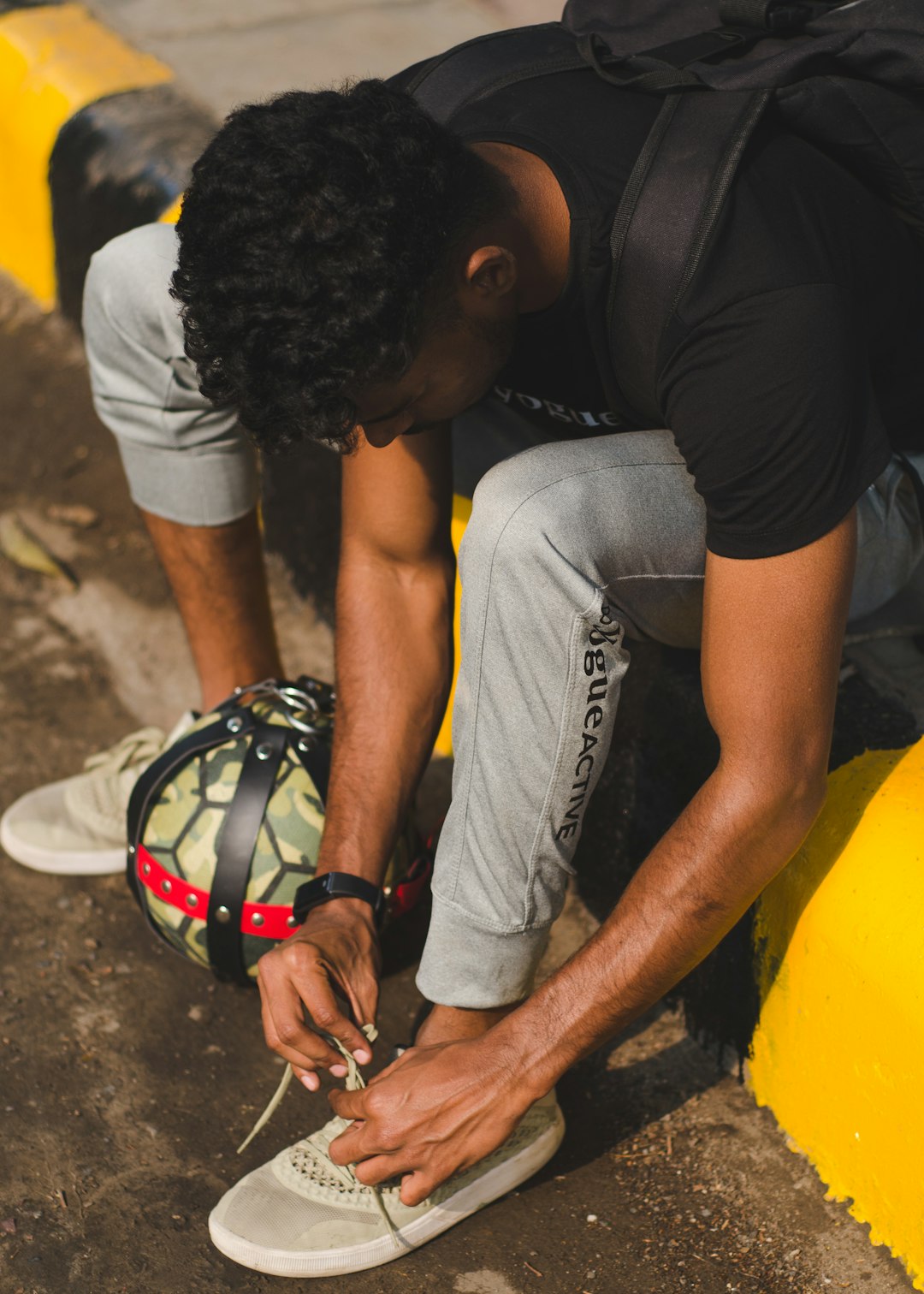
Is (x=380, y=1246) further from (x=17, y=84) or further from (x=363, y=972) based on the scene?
(x=17, y=84)

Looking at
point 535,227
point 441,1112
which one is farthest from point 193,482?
point 441,1112

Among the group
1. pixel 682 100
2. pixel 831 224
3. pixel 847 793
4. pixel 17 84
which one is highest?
pixel 682 100

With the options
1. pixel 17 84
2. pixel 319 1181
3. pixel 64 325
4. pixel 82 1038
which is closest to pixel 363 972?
pixel 319 1181

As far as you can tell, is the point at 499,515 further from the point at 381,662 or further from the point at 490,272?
the point at 381,662

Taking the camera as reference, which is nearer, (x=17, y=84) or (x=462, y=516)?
(x=462, y=516)

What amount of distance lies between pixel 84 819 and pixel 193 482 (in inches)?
29.3

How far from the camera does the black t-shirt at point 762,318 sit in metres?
1.72

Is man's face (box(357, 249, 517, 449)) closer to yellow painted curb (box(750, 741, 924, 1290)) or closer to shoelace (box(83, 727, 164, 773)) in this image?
yellow painted curb (box(750, 741, 924, 1290))

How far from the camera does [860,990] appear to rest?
6.49 ft

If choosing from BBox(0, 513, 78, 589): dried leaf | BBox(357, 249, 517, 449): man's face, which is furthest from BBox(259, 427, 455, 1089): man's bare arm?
BBox(0, 513, 78, 589): dried leaf

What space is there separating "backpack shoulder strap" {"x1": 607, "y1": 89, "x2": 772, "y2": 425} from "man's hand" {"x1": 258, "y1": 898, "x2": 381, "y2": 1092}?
38.7 inches

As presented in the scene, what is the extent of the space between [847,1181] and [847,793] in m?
0.62

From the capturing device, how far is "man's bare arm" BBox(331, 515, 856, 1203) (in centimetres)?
175

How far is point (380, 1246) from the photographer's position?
6.84 ft
